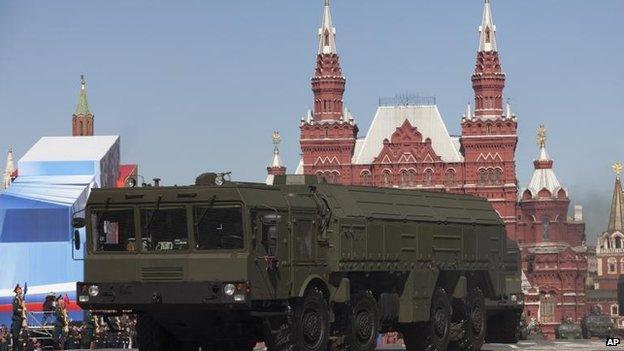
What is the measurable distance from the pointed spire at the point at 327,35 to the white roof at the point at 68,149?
46.5 metres

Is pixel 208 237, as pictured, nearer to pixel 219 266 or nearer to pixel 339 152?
pixel 219 266

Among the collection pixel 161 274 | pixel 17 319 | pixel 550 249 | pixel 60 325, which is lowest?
pixel 550 249

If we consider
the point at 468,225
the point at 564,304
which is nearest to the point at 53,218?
the point at 468,225

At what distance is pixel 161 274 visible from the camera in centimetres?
2012

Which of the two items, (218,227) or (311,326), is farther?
(311,326)

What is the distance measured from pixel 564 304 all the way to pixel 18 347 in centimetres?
13135

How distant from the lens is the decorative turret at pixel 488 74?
148 meters

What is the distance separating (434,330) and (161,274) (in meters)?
6.23

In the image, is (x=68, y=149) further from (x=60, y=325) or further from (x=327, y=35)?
(x=60, y=325)

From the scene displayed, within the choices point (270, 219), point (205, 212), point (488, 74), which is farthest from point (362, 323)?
point (488, 74)

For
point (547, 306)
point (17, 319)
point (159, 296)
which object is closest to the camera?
point (159, 296)

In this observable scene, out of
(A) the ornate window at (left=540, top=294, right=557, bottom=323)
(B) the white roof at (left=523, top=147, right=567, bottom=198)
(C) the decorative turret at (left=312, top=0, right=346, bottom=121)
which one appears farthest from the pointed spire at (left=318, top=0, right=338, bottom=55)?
(A) the ornate window at (left=540, top=294, right=557, bottom=323)

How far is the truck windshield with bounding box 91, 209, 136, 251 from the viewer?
2070 cm

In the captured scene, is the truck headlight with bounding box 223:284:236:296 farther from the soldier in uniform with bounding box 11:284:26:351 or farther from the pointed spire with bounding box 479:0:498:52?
the pointed spire with bounding box 479:0:498:52
